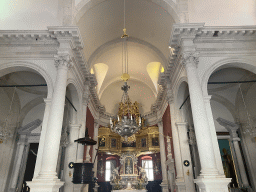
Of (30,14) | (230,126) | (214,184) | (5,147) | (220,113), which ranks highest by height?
(30,14)

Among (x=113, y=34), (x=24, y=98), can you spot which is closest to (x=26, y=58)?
(x=24, y=98)

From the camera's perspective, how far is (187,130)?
8703 millimetres

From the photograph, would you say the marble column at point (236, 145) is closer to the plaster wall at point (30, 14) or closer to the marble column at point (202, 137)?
the marble column at point (202, 137)

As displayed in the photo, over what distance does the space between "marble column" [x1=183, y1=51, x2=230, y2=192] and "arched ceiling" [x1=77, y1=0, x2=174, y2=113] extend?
2757mm

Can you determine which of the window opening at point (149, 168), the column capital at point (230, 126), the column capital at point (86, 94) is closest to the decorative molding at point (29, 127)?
the column capital at point (86, 94)

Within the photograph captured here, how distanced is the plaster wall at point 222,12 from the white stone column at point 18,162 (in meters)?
8.88

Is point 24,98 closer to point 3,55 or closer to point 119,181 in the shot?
point 3,55

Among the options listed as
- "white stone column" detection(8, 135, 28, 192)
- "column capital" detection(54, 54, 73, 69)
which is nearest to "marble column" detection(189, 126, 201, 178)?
"column capital" detection(54, 54, 73, 69)

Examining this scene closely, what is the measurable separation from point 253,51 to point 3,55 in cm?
832

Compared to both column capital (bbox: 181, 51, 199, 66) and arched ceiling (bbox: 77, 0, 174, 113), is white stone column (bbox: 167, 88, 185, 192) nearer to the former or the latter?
arched ceiling (bbox: 77, 0, 174, 113)

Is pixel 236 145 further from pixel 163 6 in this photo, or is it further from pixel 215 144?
pixel 163 6

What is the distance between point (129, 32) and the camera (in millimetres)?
10484

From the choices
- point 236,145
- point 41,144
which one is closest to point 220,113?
point 236,145

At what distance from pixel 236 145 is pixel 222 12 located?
584 cm
